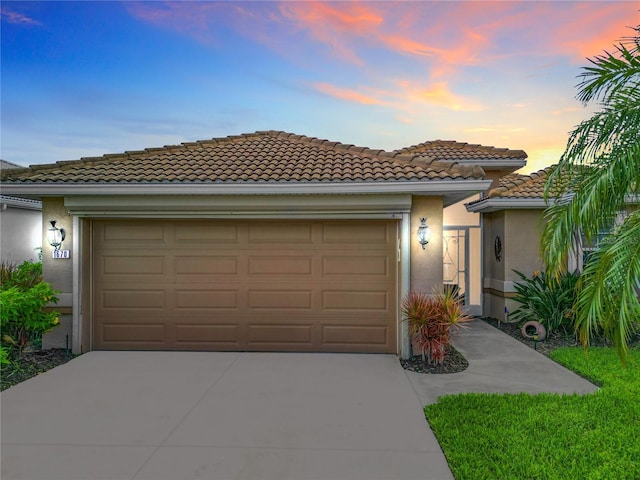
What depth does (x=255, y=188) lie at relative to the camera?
7.32m

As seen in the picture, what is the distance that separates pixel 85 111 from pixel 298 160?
34.4 feet

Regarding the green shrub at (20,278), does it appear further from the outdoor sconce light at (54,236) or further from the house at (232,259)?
the outdoor sconce light at (54,236)

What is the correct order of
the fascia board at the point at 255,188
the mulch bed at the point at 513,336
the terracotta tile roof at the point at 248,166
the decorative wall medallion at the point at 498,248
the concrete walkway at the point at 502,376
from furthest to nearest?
the decorative wall medallion at the point at 498,248 < the terracotta tile roof at the point at 248,166 < the fascia board at the point at 255,188 < the mulch bed at the point at 513,336 < the concrete walkway at the point at 502,376

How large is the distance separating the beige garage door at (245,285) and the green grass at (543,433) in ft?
9.36

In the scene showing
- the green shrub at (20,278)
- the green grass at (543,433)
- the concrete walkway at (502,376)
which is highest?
the green shrub at (20,278)

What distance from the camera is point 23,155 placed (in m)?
17.9

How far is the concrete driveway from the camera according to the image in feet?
12.0

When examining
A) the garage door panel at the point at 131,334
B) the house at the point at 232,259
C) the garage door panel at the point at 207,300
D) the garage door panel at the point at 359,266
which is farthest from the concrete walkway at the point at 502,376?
the garage door panel at the point at 131,334

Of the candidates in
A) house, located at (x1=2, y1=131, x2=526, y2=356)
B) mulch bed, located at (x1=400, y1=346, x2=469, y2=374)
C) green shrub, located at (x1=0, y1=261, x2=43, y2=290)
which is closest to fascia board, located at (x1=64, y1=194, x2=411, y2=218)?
house, located at (x1=2, y1=131, x2=526, y2=356)

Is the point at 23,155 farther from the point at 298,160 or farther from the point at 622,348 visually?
the point at 622,348

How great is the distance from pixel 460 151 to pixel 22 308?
1304 cm

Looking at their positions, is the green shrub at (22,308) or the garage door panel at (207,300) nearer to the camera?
the green shrub at (22,308)

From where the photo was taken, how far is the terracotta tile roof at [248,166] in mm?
7277

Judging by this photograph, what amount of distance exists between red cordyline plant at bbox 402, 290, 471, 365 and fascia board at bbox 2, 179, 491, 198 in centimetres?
194
